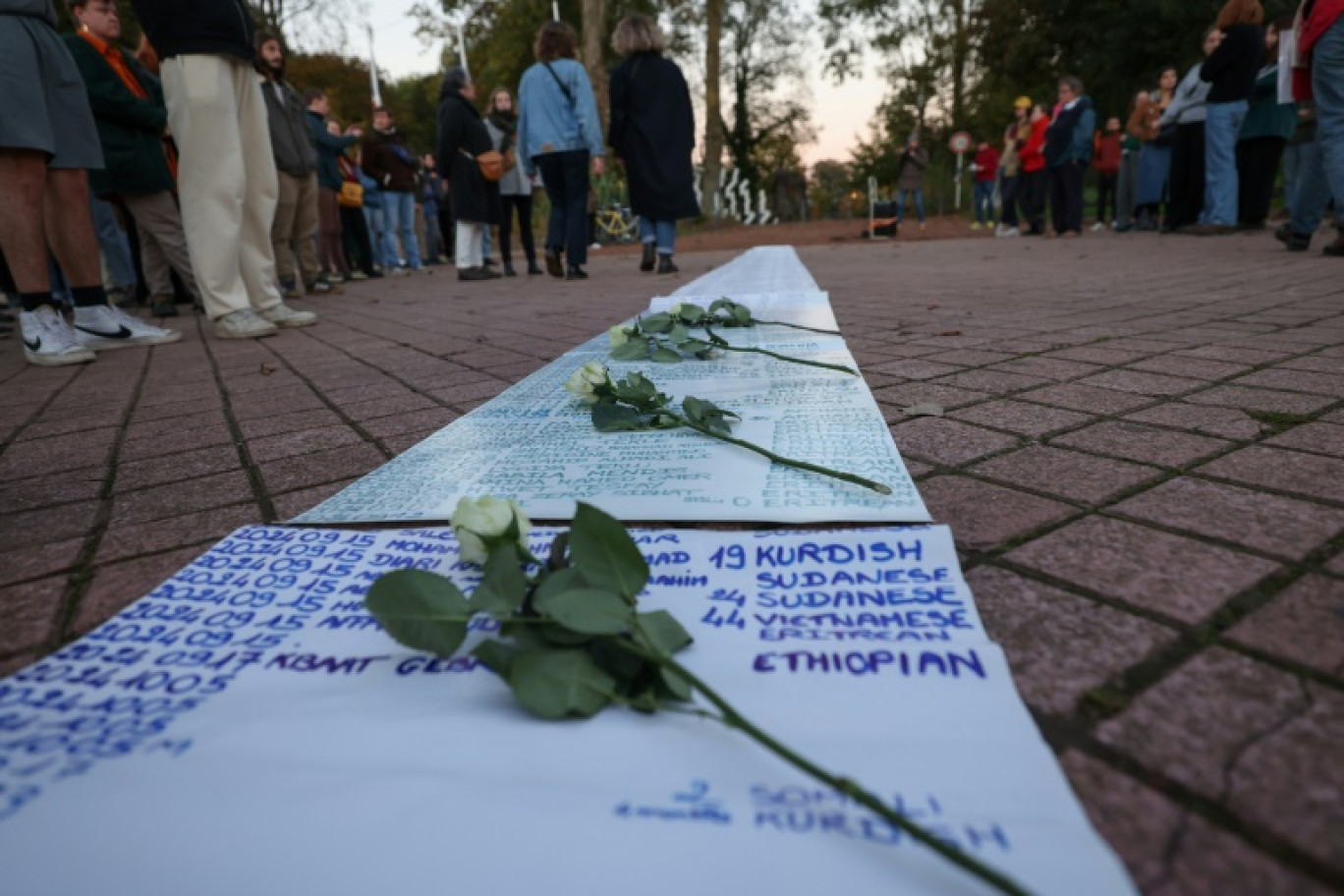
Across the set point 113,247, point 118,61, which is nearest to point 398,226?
point 113,247

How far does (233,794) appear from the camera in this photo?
27.1 inches

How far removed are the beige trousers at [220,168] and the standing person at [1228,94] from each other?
7.72 metres

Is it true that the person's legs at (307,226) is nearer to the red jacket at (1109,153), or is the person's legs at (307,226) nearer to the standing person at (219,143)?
the standing person at (219,143)

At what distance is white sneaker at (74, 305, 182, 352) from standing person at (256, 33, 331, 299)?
4.45ft

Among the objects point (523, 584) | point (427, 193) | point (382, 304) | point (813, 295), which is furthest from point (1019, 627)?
point (427, 193)

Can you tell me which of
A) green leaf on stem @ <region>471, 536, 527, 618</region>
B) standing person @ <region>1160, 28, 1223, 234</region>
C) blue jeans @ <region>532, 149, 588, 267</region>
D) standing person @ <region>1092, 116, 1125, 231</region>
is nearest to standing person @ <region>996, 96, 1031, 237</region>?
standing person @ <region>1092, 116, 1125, 231</region>

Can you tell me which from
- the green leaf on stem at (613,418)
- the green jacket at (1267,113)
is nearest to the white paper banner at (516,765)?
the green leaf on stem at (613,418)

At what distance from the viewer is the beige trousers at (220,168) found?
11.5 ft

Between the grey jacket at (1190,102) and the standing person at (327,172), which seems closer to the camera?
the standing person at (327,172)

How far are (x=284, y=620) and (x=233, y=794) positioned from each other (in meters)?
0.35

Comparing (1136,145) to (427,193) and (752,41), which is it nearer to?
(427,193)

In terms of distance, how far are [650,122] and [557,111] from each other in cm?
75

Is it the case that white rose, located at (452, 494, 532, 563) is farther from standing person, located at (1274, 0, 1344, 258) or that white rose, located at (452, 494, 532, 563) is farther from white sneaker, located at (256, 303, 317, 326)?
standing person, located at (1274, 0, 1344, 258)

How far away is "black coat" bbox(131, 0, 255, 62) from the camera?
336 cm
